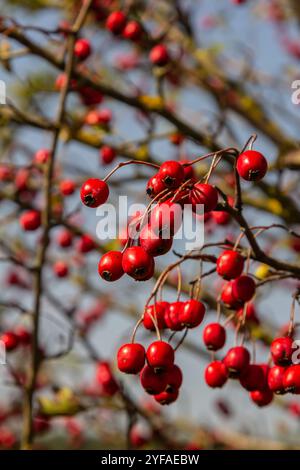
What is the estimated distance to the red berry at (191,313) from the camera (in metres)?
1.87

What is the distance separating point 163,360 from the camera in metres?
1.78

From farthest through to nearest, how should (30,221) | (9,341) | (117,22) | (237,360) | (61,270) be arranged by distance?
(61,270)
(117,22)
(30,221)
(9,341)
(237,360)

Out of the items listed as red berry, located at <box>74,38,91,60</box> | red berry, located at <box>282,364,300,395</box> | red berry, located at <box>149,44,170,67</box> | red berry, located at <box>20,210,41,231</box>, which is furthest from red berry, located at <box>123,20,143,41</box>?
red berry, located at <box>282,364,300,395</box>

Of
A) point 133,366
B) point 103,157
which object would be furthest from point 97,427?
point 133,366

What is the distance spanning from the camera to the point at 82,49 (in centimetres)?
341

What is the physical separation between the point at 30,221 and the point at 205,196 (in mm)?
2165

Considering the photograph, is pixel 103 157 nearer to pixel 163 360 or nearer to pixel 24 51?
pixel 24 51

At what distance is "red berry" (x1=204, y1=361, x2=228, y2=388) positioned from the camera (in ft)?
6.75

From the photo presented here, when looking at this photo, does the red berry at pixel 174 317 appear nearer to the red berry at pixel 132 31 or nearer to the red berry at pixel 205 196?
the red berry at pixel 205 196

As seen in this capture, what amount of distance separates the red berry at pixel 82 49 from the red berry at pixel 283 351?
2234mm

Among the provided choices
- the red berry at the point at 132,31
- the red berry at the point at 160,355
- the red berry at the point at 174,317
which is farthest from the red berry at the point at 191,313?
the red berry at the point at 132,31

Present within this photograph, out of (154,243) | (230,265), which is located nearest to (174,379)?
(230,265)

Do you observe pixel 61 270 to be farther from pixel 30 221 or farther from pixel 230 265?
pixel 230 265

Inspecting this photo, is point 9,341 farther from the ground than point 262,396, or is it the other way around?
point 9,341
